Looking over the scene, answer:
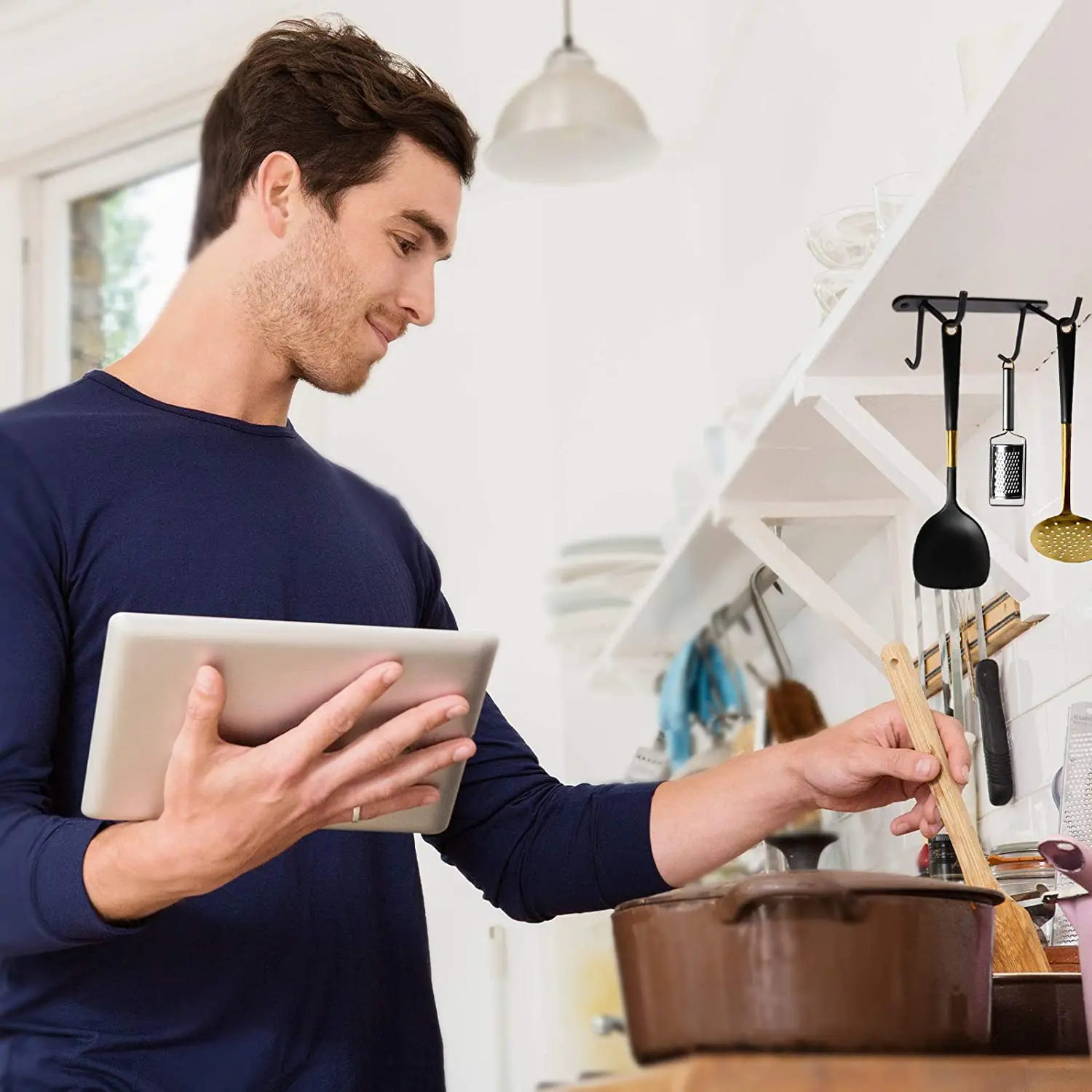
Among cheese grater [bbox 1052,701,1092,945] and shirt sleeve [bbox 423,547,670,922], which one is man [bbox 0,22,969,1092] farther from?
cheese grater [bbox 1052,701,1092,945]

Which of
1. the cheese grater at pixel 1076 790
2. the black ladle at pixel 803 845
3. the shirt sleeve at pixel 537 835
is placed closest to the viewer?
the cheese grater at pixel 1076 790

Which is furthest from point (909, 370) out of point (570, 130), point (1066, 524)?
point (570, 130)

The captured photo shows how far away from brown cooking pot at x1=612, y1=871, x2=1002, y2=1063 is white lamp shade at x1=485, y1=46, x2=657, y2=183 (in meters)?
2.37

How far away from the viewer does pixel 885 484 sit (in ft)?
7.23

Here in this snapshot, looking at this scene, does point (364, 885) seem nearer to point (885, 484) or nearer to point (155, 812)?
point (155, 812)

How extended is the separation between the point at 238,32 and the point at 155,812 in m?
3.30

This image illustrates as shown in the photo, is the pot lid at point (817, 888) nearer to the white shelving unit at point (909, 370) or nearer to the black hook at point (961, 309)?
the white shelving unit at point (909, 370)

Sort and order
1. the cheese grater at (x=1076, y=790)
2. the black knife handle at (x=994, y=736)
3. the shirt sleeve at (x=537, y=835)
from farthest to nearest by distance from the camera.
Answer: the black knife handle at (x=994, y=736) → the shirt sleeve at (x=537, y=835) → the cheese grater at (x=1076, y=790)

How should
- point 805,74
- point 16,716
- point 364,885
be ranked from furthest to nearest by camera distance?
point 805,74 < point 364,885 < point 16,716

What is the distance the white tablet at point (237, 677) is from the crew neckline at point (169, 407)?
0.36 meters

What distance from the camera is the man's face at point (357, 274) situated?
153cm

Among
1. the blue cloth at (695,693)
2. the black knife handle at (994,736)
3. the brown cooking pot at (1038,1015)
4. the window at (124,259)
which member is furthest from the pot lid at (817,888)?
the window at (124,259)

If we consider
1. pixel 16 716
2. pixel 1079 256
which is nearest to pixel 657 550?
pixel 1079 256

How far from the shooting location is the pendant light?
10.1ft
